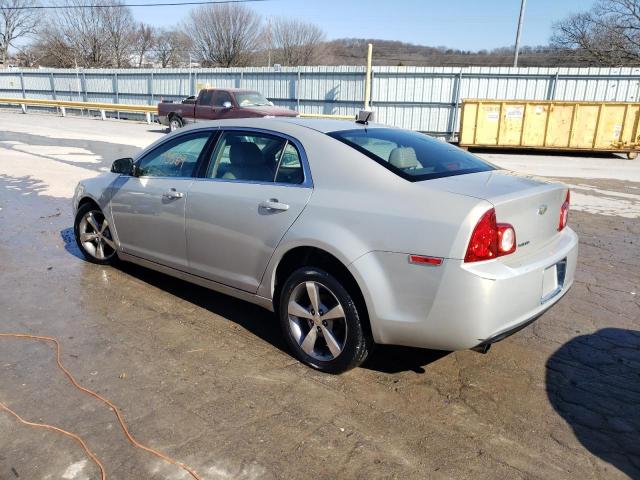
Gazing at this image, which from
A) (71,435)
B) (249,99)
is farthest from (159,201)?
(249,99)

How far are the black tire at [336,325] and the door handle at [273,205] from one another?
43 cm

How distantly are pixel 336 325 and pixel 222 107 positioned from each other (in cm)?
1577

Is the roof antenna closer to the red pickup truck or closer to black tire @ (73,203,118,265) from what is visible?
black tire @ (73,203,118,265)

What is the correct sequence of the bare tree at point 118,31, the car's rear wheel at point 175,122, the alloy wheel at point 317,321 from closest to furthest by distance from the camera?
the alloy wheel at point 317,321, the car's rear wheel at point 175,122, the bare tree at point 118,31

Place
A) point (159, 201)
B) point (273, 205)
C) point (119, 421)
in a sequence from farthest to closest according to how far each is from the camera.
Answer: point (159, 201) → point (273, 205) → point (119, 421)

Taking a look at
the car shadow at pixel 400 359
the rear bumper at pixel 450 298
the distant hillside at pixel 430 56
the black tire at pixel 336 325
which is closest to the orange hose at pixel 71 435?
the black tire at pixel 336 325

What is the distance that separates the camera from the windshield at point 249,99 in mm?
17763

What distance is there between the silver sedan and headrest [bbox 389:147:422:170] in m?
0.02

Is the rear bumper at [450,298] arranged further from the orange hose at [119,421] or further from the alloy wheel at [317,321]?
the orange hose at [119,421]

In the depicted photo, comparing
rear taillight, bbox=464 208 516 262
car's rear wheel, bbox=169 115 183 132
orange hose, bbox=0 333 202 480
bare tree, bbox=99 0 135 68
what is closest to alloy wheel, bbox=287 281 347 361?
rear taillight, bbox=464 208 516 262

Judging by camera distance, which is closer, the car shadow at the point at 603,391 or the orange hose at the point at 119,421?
the orange hose at the point at 119,421

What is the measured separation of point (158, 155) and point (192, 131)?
1.64 ft

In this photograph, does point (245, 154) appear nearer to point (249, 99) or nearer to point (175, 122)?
point (249, 99)

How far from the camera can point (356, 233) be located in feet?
10.0
